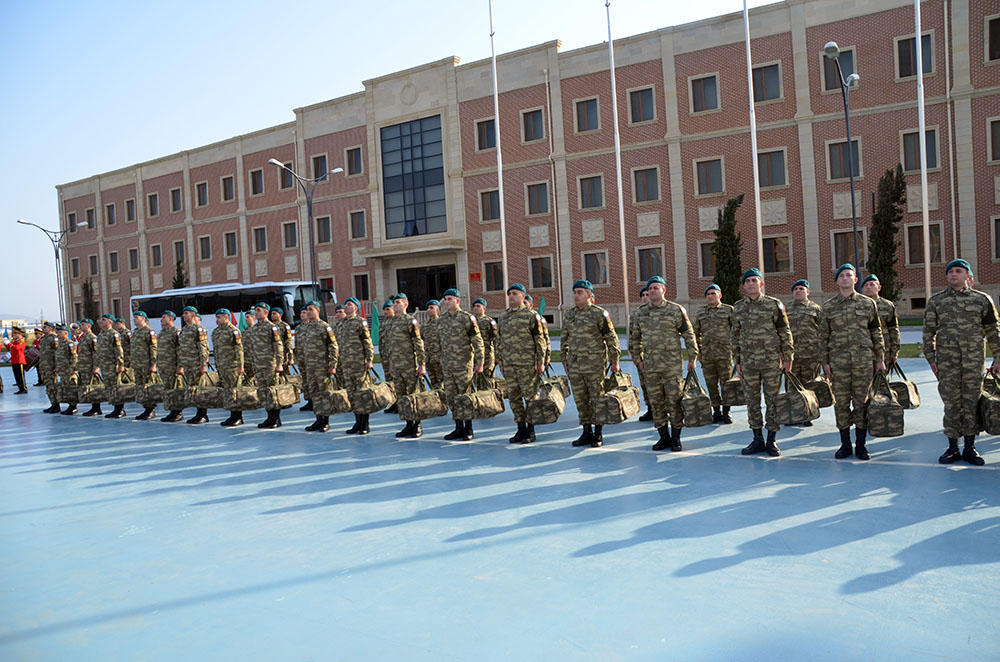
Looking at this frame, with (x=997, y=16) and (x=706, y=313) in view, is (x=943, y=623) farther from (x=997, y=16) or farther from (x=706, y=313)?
(x=997, y=16)

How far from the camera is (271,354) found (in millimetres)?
11734

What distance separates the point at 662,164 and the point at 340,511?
28.6 metres

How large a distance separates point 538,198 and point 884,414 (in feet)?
95.2

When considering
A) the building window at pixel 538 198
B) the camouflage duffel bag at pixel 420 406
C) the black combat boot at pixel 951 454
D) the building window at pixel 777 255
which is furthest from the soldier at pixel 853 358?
the building window at pixel 538 198

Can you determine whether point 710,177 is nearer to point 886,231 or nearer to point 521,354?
point 886,231

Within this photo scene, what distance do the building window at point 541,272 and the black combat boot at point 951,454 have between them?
28.3 metres

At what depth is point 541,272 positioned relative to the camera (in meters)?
35.4

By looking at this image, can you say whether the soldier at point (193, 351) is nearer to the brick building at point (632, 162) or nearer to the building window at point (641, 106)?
the brick building at point (632, 162)

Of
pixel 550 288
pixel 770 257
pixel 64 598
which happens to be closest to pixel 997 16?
pixel 770 257

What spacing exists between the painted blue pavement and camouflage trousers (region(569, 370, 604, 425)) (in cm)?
49

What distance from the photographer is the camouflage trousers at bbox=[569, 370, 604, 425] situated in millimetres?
8797

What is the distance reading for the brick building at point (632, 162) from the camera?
90.2 feet

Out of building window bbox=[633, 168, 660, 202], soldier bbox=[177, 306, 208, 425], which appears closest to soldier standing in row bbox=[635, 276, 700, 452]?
soldier bbox=[177, 306, 208, 425]


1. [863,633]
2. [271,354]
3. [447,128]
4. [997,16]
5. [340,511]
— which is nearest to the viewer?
[863,633]
